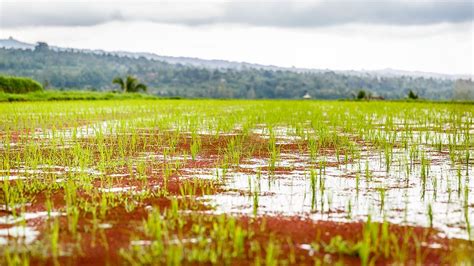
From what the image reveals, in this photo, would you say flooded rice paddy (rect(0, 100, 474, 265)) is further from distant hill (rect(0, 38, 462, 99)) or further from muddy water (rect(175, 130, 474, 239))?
distant hill (rect(0, 38, 462, 99))

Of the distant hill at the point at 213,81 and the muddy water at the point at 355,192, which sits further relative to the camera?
the distant hill at the point at 213,81

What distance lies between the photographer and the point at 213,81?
66.9 metres

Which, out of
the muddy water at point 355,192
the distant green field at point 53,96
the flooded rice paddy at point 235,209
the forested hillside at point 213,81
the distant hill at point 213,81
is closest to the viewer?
the flooded rice paddy at point 235,209

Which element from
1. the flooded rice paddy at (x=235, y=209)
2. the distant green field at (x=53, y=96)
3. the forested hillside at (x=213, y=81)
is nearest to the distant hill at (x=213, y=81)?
the forested hillside at (x=213, y=81)

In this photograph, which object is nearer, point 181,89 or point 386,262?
point 386,262

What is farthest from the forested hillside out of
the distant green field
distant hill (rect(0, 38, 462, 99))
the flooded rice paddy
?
the flooded rice paddy

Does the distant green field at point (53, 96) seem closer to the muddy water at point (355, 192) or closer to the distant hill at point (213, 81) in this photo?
the muddy water at point (355, 192)

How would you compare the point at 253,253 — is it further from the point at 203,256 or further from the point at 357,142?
the point at 357,142

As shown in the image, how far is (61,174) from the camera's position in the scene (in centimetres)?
488

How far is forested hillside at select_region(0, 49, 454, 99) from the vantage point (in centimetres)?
6194

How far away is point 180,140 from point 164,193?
3.75 meters

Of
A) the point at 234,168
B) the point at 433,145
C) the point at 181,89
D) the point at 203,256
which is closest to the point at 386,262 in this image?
the point at 203,256

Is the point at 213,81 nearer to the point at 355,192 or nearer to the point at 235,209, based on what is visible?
the point at 355,192

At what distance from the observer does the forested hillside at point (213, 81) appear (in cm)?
6194
